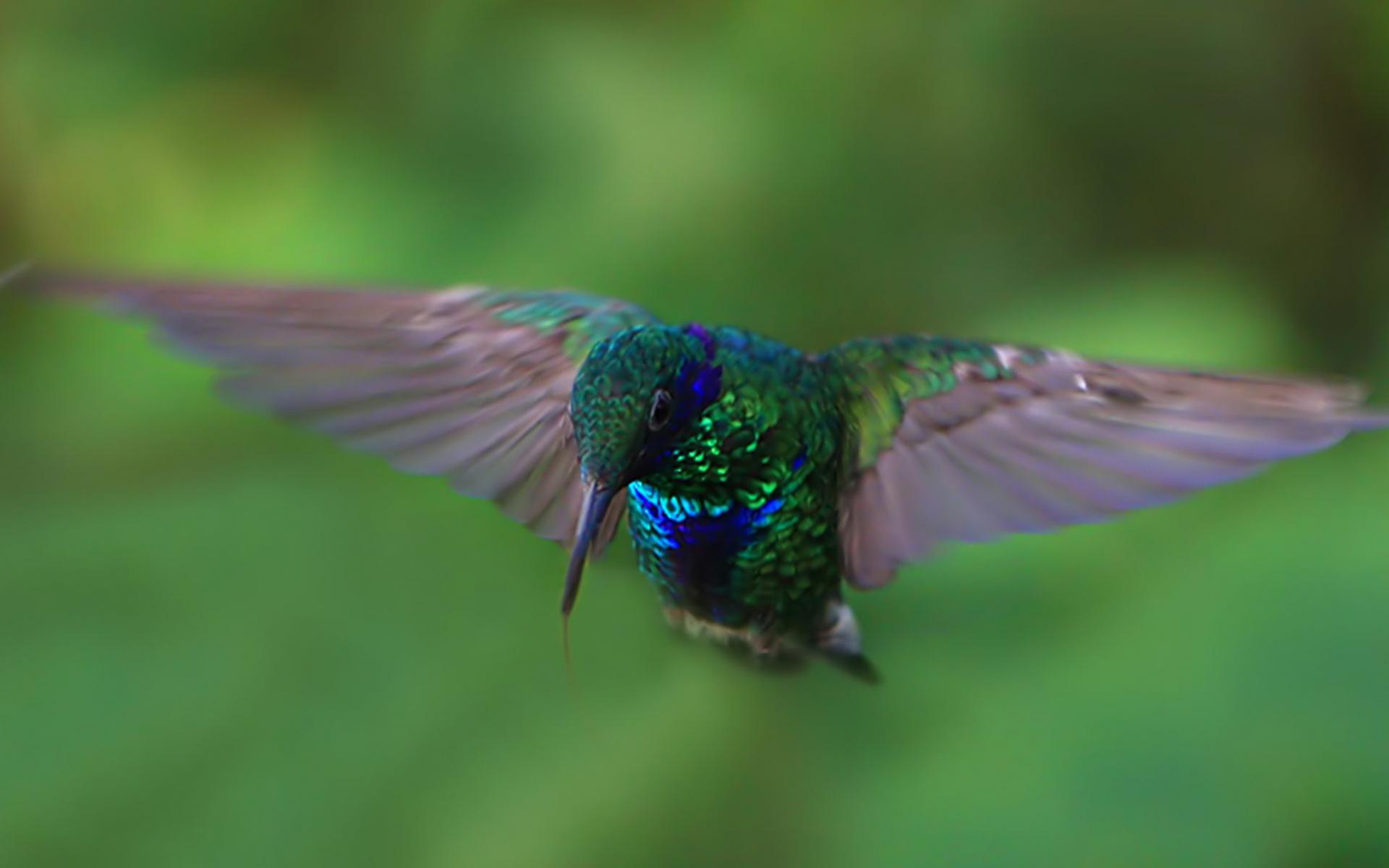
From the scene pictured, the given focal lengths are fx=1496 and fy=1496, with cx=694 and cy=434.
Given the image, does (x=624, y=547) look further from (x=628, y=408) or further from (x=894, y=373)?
(x=628, y=408)

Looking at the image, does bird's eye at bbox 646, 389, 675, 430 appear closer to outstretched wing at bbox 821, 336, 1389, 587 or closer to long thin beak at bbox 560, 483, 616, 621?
long thin beak at bbox 560, 483, 616, 621

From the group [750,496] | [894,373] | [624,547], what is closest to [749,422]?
[750,496]

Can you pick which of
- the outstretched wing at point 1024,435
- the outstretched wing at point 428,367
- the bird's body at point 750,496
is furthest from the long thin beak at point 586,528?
the outstretched wing at point 1024,435

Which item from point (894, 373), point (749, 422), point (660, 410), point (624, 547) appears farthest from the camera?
point (624, 547)

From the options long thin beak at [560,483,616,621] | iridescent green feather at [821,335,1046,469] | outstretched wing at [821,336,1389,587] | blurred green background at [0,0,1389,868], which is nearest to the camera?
long thin beak at [560,483,616,621]

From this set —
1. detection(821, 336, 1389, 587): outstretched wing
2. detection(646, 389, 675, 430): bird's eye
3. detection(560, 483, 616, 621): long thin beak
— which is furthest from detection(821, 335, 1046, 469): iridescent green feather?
detection(560, 483, 616, 621): long thin beak

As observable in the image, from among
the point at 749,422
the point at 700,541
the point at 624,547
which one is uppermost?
the point at 749,422
